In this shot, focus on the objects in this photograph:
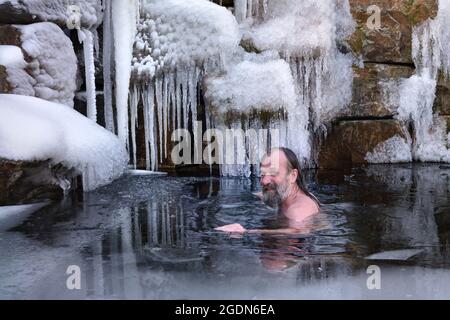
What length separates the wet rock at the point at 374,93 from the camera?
7742mm

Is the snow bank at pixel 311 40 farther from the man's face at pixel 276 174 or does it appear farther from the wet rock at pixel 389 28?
the man's face at pixel 276 174

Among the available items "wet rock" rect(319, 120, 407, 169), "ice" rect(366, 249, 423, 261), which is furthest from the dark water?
"wet rock" rect(319, 120, 407, 169)

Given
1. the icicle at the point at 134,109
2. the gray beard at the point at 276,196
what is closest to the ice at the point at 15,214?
the gray beard at the point at 276,196

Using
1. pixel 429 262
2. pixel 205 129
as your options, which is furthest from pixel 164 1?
pixel 429 262

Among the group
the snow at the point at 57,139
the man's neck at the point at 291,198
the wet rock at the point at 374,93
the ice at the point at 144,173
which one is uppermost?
the wet rock at the point at 374,93

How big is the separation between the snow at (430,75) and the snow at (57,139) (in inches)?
162

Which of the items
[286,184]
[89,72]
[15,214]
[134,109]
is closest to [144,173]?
[134,109]

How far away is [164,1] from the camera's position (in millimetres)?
7375

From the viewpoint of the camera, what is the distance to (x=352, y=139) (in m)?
7.74

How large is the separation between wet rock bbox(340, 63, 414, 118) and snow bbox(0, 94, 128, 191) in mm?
3332

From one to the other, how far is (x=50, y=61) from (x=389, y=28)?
4.52 metres

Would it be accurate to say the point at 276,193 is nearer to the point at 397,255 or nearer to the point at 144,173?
the point at 397,255
